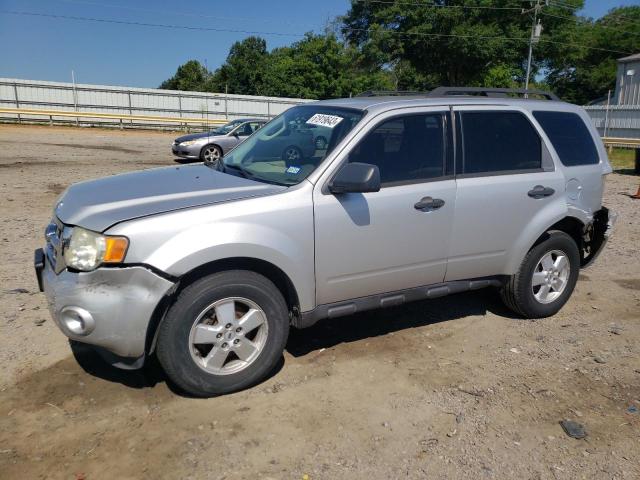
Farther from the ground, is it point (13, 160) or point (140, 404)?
point (13, 160)

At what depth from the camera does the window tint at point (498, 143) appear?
4.35 meters

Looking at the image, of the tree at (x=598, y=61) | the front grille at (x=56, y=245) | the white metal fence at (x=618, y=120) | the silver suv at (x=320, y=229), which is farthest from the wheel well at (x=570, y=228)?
the tree at (x=598, y=61)

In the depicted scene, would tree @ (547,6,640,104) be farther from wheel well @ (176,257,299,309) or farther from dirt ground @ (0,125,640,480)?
wheel well @ (176,257,299,309)

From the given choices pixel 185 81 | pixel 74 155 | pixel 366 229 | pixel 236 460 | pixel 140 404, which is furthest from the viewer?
pixel 185 81

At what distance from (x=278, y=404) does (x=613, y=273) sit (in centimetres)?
478

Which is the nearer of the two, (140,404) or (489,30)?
(140,404)

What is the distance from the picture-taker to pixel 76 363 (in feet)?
12.9

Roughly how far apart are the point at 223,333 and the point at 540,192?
9.45 feet

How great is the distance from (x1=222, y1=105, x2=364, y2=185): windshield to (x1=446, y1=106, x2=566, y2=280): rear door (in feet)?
3.28

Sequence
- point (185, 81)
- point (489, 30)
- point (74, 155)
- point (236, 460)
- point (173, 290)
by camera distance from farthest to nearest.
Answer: point (185, 81) → point (489, 30) → point (74, 155) → point (173, 290) → point (236, 460)

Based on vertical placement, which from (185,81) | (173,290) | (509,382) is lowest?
(509,382)

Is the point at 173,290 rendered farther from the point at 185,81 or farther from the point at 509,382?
the point at 185,81

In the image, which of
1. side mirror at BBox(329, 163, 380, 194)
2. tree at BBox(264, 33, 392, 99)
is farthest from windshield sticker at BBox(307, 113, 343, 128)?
tree at BBox(264, 33, 392, 99)

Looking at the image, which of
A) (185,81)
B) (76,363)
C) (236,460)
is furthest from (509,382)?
(185,81)
